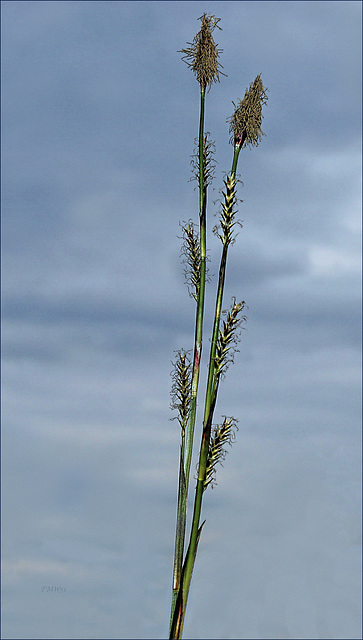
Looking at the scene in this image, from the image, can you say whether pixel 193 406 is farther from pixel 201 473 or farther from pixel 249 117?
pixel 249 117

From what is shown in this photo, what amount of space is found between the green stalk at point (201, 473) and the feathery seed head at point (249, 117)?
0.87 metres

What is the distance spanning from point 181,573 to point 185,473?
0.61 metres

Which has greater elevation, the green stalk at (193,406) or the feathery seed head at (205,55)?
the feathery seed head at (205,55)

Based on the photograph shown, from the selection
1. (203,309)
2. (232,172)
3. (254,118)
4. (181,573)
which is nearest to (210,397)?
(203,309)

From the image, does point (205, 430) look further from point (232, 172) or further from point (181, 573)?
point (232, 172)

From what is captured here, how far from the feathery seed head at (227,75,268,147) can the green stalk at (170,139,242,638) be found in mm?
867

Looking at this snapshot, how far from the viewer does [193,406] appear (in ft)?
17.2

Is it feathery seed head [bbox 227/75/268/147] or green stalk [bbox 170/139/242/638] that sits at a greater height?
→ feathery seed head [bbox 227/75/268/147]

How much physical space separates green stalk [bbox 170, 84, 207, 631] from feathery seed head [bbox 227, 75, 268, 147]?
0.24 metres

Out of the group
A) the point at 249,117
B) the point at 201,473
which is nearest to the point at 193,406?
the point at 201,473

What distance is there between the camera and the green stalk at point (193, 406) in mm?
4957

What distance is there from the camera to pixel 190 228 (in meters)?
5.54

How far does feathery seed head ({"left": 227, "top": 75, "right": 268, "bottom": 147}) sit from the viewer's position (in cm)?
561

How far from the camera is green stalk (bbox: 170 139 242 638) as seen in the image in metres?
4.86
